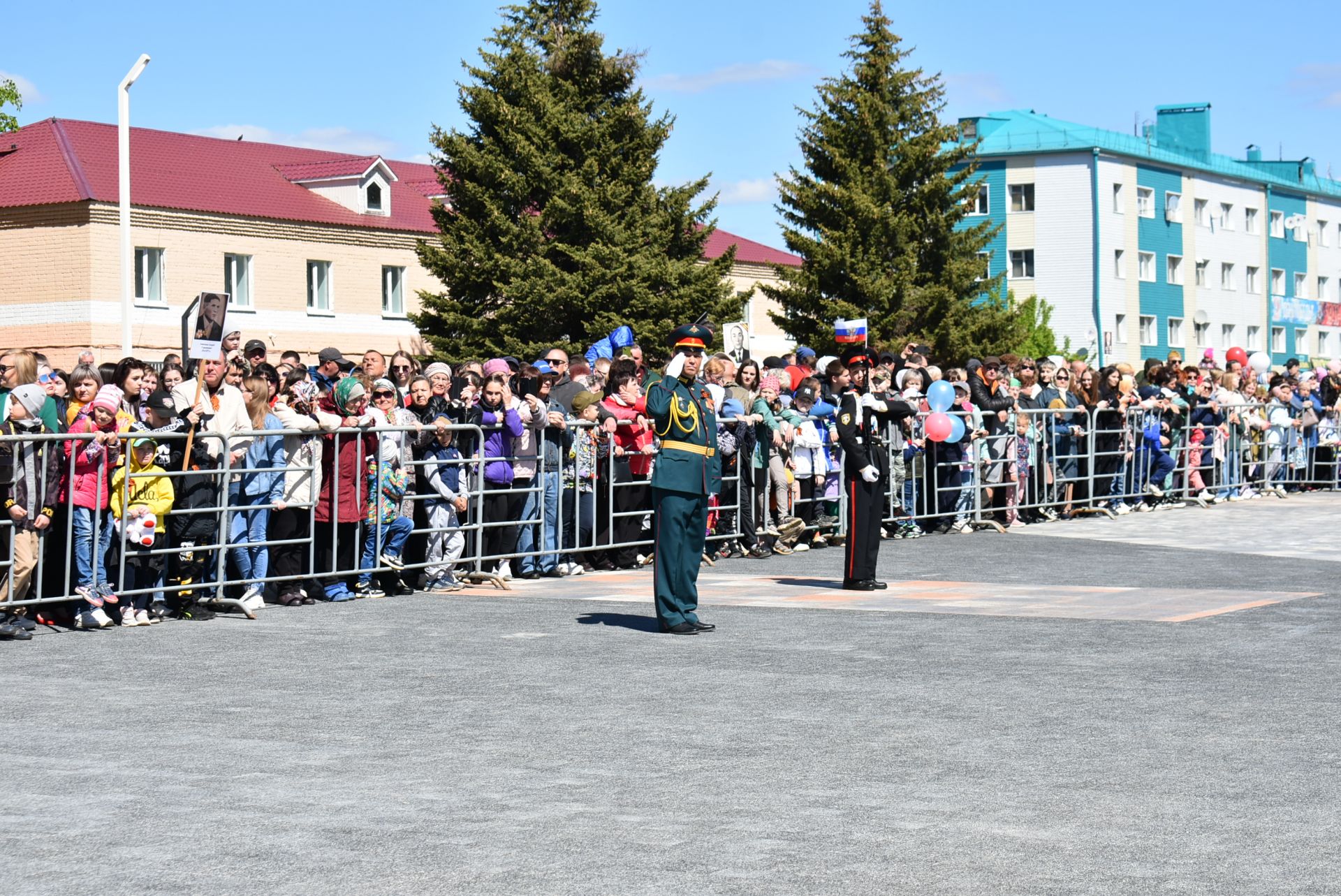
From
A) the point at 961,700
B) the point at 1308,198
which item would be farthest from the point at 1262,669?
the point at 1308,198

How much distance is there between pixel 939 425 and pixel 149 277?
3571 centimetres

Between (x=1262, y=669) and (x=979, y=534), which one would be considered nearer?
(x=1262, y=669)

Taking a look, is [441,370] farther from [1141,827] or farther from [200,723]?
[1141,827]

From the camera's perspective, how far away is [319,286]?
5594cm

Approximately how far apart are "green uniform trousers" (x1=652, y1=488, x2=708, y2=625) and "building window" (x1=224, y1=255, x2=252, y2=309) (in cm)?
4219

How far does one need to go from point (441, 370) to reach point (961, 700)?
25.3ft

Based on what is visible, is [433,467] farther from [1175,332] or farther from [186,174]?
[1175,332]

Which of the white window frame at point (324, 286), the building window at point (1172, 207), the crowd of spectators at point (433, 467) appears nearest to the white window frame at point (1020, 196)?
the building window at point (1172, 207)

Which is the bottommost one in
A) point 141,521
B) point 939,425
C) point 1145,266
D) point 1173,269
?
point 141,521

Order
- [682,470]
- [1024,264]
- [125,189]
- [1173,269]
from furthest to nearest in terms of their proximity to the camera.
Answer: [1173,269], [1024,264], [125,189], [682,470]

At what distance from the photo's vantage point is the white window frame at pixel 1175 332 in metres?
86.6

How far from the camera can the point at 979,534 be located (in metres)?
21.1

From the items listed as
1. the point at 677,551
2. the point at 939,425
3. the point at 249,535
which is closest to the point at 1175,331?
the point at 939,425

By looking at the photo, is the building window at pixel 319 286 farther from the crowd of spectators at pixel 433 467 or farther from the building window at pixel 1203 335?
the building window at pixel 1203 335
